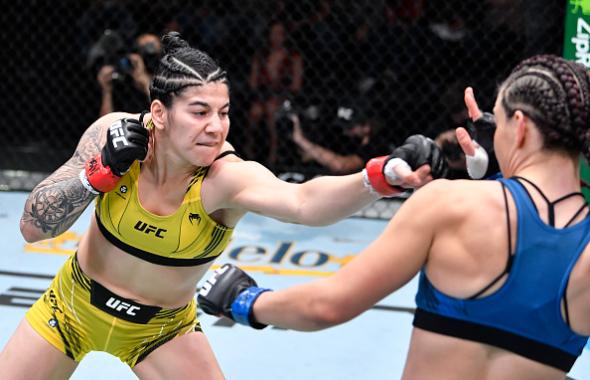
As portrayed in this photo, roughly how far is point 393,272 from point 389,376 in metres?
1.80

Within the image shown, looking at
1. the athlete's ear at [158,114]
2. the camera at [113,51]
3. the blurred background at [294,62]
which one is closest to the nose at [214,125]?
the athlete's ear at [158,114]

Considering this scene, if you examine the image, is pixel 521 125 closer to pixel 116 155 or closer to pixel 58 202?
pixel 116 155

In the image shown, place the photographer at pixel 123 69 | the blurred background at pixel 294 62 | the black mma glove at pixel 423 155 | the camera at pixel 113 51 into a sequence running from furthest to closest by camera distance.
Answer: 1. the camera at pixel 113 51
2. the photographer at pixel 123 69
3. the blurred background at pixel 294 62
4. the black mma glove at pixel 423 155

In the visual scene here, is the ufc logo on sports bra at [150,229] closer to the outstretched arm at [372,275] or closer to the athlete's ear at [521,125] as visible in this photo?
the outstretched arm at [372,275]

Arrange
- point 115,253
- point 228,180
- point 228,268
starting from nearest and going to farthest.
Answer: point 228,268 < point 228,180 < point 115,253

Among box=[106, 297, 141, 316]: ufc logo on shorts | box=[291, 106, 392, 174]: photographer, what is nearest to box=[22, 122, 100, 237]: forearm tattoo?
box=[106, 297, 141, 316]: ufc logo on shorts

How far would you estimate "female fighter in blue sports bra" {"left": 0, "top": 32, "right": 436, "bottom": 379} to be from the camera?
7.55 feet

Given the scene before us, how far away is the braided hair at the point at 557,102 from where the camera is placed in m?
1.59

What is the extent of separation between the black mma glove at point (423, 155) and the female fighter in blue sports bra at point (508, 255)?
0.15m

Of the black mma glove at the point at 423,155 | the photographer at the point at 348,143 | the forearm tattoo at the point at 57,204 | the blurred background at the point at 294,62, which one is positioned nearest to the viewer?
the black mma glove at the point at 423,155

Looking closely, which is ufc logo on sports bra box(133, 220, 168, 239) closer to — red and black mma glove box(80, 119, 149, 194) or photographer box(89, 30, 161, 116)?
red and black mma glove box(80, 119, 149, 194)

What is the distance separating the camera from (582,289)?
62.6 inches

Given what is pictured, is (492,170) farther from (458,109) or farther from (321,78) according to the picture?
(321,78)

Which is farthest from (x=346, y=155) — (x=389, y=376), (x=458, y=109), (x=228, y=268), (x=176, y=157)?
(x=228, y=268)
